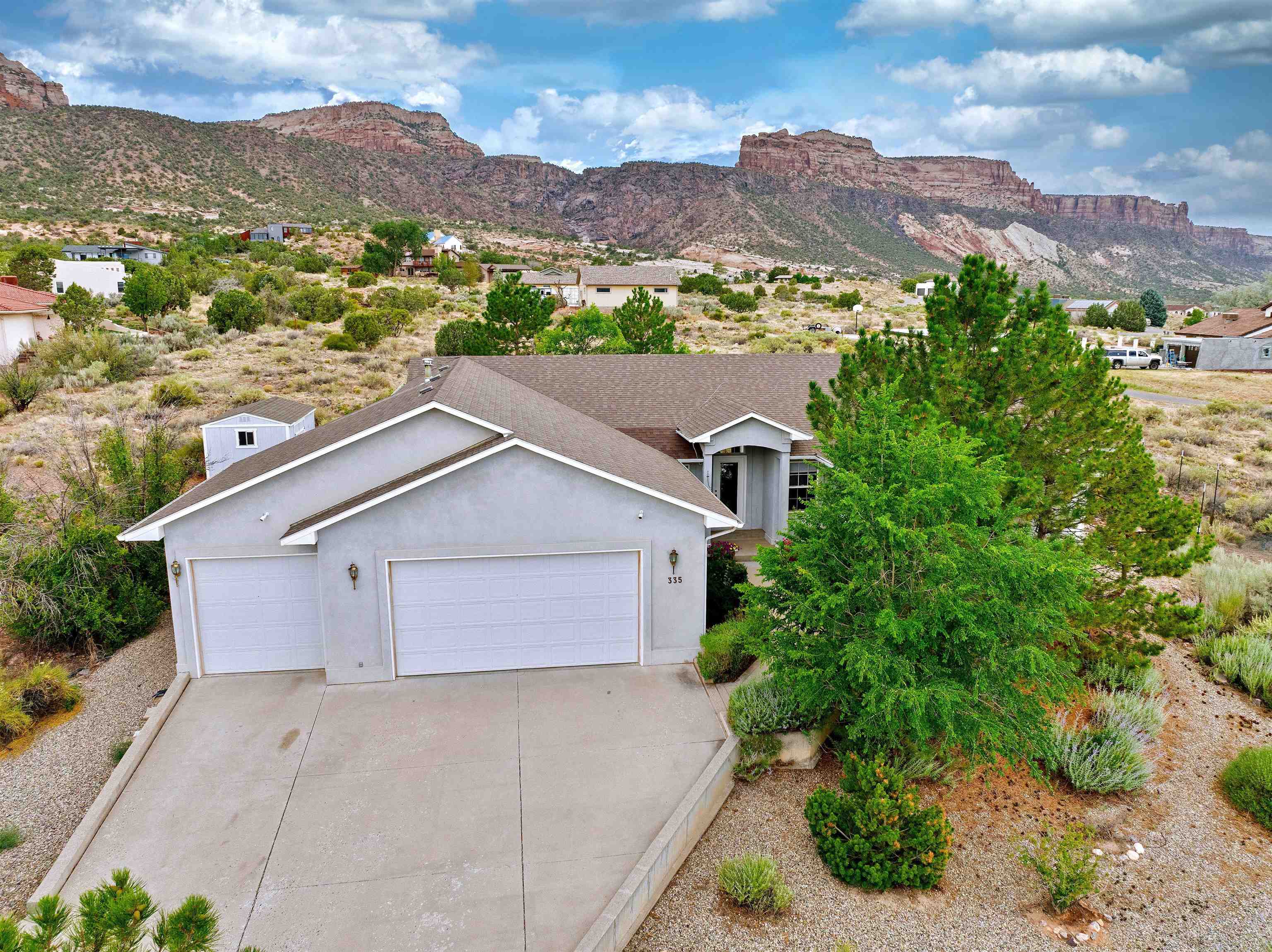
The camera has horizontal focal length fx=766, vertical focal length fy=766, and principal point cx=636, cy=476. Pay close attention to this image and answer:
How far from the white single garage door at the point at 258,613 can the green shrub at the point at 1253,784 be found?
12.4m

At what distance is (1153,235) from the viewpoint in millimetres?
186500

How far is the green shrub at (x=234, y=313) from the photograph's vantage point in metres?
44.2

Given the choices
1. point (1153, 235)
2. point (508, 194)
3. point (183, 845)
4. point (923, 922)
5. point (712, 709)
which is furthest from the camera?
point (1153, 235)

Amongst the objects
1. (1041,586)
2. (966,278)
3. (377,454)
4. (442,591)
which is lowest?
(442,591)

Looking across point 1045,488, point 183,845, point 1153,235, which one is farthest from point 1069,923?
point 1153,235

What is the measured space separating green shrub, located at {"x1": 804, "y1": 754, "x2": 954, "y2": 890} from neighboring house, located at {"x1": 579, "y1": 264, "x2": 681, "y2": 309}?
207 feet

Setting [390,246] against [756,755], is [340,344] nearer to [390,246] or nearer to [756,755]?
[756,755]

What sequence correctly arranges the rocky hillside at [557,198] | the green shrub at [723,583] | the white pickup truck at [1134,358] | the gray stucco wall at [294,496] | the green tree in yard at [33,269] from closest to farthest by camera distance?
the gray stucco wall at [294,496] → the green shrub at [723,583] → the green tree in yard at [33,269] → the white pickup truck at [1134,358] → the rocky hillside at [557,198]

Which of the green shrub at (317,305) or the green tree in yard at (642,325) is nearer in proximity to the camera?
the green tree in yard at (642,325)

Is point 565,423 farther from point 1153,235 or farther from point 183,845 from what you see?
point 1153,235

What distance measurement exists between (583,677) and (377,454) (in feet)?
15.4

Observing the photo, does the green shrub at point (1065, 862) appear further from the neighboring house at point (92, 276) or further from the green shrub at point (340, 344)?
the neighboring house at point (92, 276)

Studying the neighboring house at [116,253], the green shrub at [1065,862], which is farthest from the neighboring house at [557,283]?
the green shrub at [1065,862]

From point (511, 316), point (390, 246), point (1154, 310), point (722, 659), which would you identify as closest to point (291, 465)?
point (722, 659)
